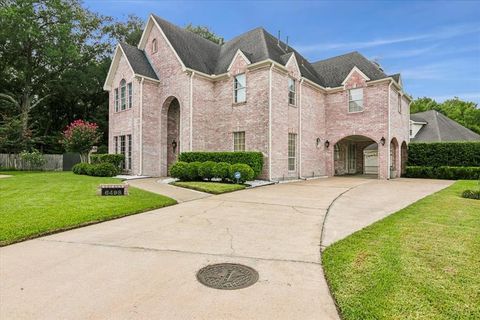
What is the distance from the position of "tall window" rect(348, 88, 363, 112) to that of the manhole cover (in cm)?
1764

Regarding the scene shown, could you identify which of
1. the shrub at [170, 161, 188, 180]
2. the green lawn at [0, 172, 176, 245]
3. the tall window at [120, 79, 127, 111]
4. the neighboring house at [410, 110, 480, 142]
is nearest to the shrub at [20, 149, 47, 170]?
the tall window at [120, 79, 127, 111]

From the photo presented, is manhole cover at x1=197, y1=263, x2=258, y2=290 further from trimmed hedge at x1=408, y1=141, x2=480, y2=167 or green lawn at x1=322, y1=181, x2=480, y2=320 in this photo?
trimmed hedge at x1=408, y1=141, x2=480, y2=167

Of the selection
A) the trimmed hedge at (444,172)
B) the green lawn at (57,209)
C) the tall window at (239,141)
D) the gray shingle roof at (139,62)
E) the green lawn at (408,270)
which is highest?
the gray shingle roof at (139,62)

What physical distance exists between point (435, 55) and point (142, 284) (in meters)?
21.8

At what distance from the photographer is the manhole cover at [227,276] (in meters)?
3.36

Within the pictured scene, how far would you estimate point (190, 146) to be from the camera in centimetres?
1667

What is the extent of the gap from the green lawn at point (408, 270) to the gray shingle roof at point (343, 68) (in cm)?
1532

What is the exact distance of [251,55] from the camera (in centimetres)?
1686

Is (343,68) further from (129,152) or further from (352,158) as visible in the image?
(129,152)

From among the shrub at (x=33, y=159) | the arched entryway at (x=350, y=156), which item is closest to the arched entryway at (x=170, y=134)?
the arched entryway at (x=350, y=156)

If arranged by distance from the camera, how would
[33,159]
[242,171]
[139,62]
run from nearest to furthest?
[242,171] → [139,62] → [33,159]

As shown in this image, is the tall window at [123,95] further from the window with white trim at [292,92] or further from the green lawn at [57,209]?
the window with white trim at [292,92]

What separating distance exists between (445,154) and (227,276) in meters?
20.2

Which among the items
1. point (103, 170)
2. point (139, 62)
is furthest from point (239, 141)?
point (139, 62)
